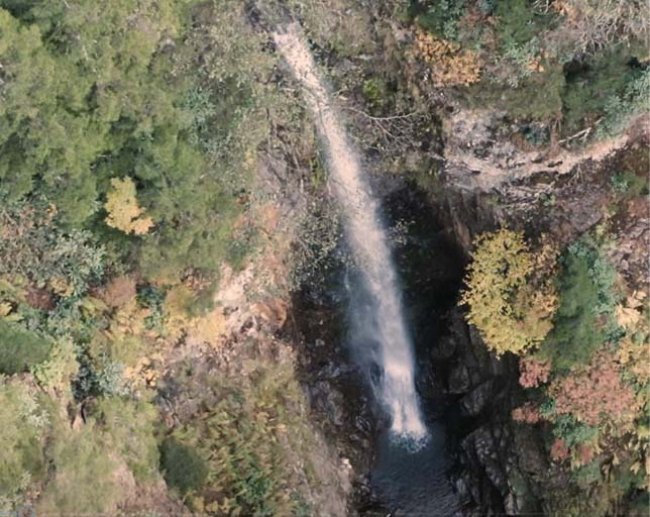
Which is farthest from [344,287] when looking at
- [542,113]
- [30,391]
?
[30,391]

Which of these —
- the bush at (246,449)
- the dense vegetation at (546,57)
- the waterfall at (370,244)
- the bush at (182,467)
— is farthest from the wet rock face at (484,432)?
the bush at (182,467)

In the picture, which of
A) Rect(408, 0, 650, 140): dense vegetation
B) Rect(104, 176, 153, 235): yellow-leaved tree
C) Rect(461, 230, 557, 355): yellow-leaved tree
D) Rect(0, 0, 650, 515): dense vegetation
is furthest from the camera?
Rect(461, 230, 557, 355): yellow-leaved tree

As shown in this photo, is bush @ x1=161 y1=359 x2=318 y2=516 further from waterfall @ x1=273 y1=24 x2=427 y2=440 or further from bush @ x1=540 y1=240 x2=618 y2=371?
bush @ x1=540 y1=240 x2=618 y2=371

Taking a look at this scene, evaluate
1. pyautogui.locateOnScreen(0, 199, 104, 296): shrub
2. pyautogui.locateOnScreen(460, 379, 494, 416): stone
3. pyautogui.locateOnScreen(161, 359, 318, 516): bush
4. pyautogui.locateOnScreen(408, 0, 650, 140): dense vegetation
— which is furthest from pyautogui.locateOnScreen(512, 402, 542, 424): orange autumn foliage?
pyautogui.locateOnScreen(0, 199, 104, 296): shrub

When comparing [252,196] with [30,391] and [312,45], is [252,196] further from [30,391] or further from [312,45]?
[30,391]

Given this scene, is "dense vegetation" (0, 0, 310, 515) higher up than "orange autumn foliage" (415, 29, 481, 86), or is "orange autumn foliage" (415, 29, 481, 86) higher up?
"orange autumn foliage" (415, 29, 481, 86)

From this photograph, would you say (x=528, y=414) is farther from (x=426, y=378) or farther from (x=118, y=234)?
(x=118, y=234)

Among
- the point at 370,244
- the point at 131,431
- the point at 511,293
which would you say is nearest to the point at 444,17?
the point at 511,293
